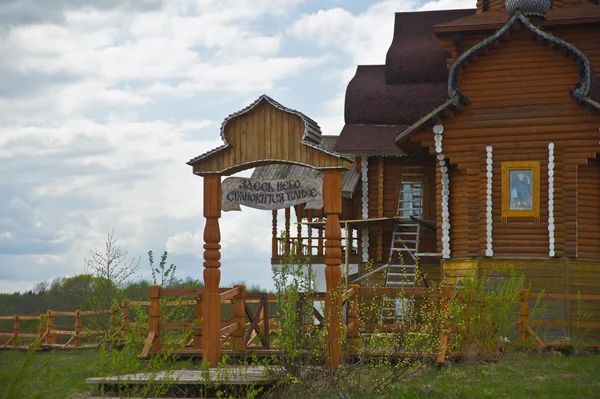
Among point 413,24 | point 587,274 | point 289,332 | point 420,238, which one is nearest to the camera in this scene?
point 289,332

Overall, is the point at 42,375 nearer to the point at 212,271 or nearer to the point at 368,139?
the point at 212,271

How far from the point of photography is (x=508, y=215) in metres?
21.0

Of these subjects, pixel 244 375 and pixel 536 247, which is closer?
pixel 244 375

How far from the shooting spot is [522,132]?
20875 millimetres

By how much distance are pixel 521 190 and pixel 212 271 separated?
33.5 feet

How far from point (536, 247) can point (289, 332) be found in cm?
1117

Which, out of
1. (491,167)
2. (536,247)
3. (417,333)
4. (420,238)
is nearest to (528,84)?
(491,167)

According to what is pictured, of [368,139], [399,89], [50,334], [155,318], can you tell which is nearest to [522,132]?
[368,139]

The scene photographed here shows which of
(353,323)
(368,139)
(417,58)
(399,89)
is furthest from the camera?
(417,58)

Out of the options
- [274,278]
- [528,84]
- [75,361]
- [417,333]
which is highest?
[528,84]

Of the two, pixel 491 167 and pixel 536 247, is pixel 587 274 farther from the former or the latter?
pixel 491 167

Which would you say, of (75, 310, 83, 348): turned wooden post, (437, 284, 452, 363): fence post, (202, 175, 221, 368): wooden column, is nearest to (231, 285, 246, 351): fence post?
(202, 175, 221, 368): wooden column

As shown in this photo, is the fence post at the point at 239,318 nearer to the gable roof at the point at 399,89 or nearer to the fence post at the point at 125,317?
the fence post at the point at 125,317

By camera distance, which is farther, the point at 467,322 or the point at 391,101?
the point at 391,101
